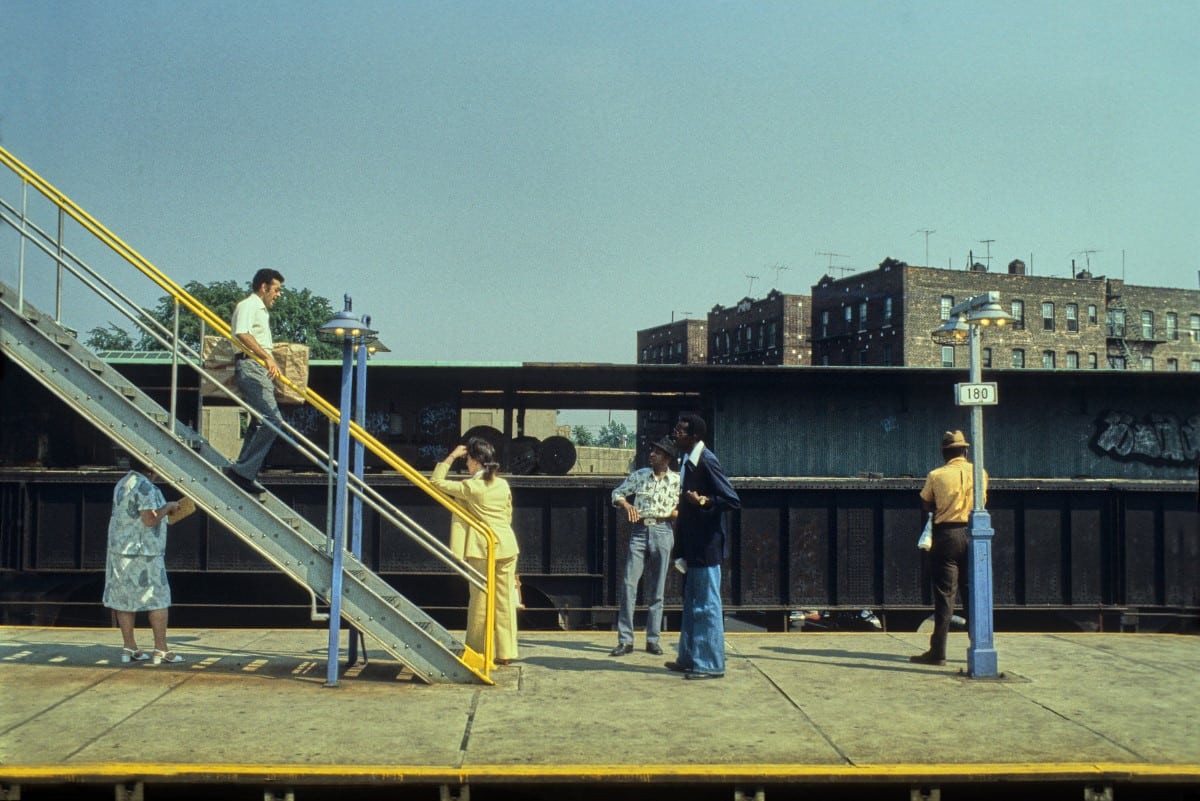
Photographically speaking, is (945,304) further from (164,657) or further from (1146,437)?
(164,657)

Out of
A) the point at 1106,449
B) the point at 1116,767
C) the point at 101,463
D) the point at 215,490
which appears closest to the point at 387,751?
the point at 215,490

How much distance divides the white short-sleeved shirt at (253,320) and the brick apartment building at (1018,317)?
198 feet

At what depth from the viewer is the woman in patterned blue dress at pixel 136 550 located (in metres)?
9.10

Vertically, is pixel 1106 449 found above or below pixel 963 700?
above

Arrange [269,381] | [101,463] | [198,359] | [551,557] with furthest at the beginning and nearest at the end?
1. [101,463]
2. [551,557]
3. [198,359]
4. [269,381]

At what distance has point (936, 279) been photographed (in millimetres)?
67125

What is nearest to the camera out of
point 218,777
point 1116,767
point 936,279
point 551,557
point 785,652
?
point 218,777

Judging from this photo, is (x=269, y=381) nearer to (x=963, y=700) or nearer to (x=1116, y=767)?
(x=963, y=700)

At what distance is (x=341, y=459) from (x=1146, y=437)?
46.8 ft

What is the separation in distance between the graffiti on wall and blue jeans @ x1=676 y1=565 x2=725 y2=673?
10.9 m

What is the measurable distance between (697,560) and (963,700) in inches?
93.7

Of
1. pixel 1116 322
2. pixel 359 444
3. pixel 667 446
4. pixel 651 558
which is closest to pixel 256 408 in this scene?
pixel 359 444

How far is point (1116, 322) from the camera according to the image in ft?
241

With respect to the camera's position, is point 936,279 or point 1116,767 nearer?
point 1116,767
